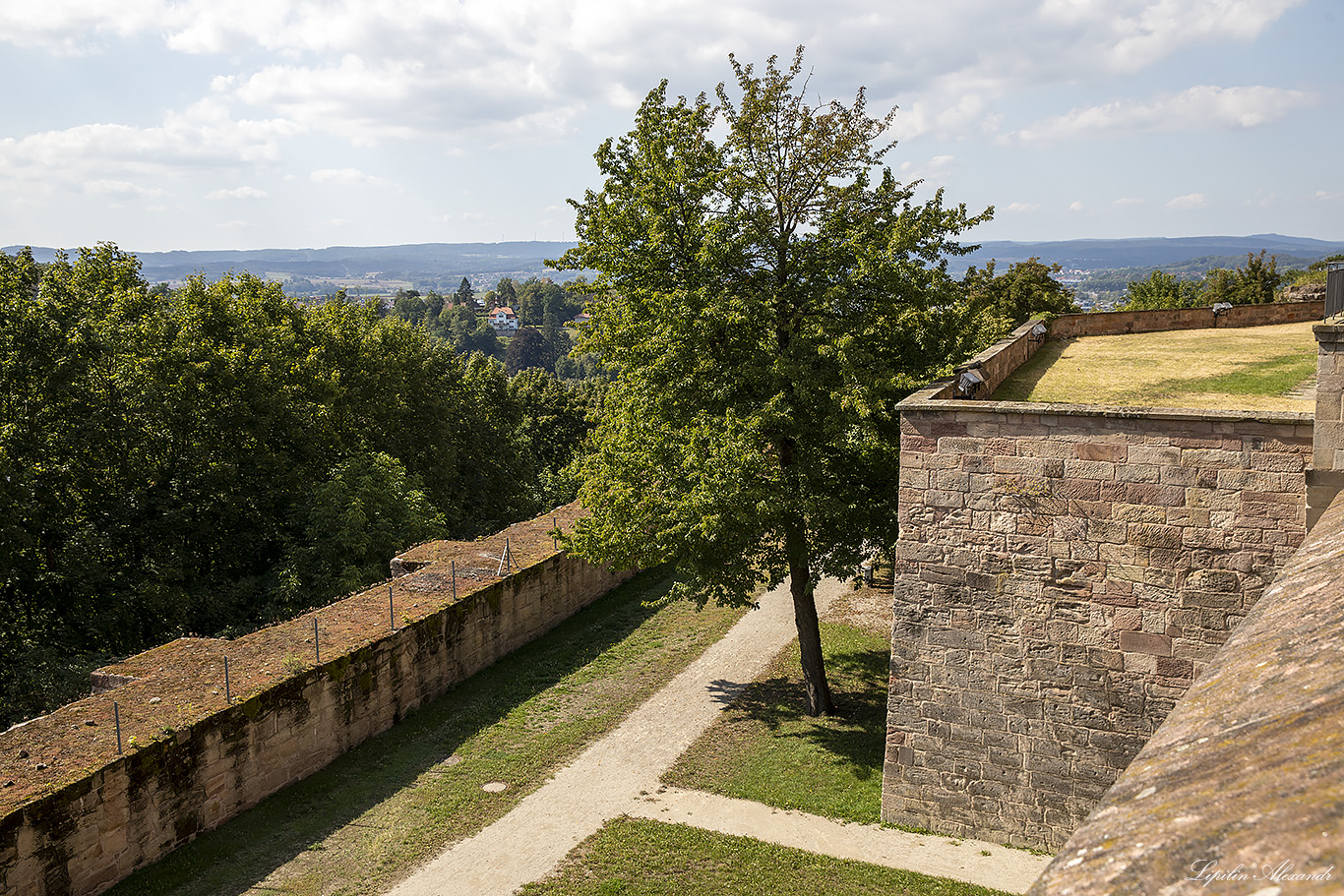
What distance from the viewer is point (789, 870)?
11562mm

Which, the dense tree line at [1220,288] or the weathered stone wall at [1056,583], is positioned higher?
the dense tree line at [1220,288]

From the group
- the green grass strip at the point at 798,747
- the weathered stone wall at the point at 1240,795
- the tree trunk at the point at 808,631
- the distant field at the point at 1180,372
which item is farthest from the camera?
the tree trunk at the point at 808,631

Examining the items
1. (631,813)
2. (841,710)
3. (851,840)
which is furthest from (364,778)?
(841,710)

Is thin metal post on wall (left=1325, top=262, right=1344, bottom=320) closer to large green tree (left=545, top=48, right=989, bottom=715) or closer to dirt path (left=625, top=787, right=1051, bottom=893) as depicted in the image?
large green tree (left=545, top=48, right=989, bottom=715)

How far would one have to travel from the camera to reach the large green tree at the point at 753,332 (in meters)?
13.9

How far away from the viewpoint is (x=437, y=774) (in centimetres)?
1423

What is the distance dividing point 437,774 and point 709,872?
5.15 metres

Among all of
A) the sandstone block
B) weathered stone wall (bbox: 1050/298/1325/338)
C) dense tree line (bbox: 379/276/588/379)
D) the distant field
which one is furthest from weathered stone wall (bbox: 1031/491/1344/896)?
dense tree line (bbox: 379/276/588/379)

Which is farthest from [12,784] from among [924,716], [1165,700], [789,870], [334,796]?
[1165,700]

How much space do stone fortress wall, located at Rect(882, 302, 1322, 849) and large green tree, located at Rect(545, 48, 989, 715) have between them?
2.24 m

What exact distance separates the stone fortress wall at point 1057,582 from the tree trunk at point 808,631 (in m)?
3.54

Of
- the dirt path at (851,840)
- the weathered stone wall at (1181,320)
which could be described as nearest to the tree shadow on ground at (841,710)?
the dirt path at (851,840)

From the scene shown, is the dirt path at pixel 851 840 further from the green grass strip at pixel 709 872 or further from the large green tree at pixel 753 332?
the large green tree at pixel 753 332

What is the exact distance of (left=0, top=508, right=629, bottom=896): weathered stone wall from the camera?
10711mm
